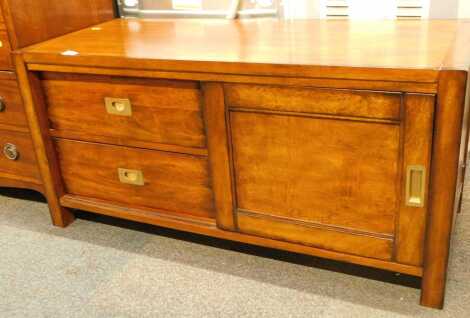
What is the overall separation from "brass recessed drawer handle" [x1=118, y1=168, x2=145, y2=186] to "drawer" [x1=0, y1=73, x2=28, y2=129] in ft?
1.20

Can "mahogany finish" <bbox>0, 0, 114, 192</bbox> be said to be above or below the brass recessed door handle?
above

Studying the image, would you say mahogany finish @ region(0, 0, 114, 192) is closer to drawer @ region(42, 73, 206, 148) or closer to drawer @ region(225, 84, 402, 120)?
drawer @ region(42, 73, 206, 148)

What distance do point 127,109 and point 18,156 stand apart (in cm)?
52

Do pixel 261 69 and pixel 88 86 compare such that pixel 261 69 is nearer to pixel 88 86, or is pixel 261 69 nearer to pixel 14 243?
pixel 88 86

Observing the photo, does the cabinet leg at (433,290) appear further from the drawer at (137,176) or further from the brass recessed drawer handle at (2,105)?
the brass recessed drawer handle at (2,105)

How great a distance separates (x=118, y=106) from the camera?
4.58 ft

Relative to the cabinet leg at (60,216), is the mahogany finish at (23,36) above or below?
above

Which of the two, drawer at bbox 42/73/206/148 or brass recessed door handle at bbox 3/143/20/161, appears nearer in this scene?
drawer at bbox 42/73/206/148

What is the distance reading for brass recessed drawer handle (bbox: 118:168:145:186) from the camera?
146 cm

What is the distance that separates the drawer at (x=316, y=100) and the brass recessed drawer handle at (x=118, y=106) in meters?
0.30

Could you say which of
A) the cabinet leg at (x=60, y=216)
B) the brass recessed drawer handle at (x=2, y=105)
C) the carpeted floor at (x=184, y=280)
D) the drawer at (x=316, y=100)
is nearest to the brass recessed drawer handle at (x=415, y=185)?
the drawer at (x=316, y=100)

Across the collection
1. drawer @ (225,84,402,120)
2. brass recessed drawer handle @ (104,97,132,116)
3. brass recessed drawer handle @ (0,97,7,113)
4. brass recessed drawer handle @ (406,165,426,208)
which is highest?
drawer @ (225,84,402,120)

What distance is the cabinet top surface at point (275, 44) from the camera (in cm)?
111

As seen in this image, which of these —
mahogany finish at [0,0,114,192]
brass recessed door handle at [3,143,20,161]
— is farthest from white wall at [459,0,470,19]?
brass recessed door handle at [3,143,20,161]
